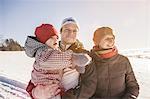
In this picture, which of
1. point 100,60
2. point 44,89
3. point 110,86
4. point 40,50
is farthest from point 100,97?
point 40,50

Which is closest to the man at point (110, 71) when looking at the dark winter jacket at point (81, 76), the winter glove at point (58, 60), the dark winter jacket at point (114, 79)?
the dark winter jacket at point (114, 79)

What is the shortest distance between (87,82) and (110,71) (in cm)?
22

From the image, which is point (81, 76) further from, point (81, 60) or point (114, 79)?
point (114, 79)

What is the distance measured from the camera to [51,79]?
82.0 inches

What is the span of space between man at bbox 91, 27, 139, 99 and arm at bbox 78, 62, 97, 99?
0.10 metres

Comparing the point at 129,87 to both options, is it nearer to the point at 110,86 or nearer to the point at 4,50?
the point at 110,86

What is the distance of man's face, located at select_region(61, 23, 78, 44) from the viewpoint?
2.15 meters

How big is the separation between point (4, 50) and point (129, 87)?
18764 mm

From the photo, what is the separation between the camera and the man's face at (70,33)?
215 centimetres

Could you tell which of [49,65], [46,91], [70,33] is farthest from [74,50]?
[46,91]

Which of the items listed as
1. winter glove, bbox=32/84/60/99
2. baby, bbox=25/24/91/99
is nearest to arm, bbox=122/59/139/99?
baby, bbox=25/24/91/99

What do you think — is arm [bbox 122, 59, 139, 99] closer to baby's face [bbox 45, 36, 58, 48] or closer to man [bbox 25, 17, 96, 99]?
man [bbox 25, 17, 96, 99]

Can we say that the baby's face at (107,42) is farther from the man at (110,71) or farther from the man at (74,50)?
the man at (74,50)

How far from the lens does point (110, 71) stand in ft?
7.02
